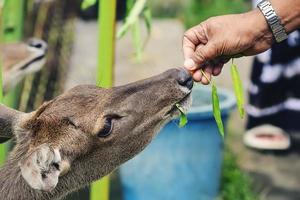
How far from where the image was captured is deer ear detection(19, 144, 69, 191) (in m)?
2.49

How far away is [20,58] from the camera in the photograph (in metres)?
3.96

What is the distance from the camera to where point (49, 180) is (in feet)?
8.40

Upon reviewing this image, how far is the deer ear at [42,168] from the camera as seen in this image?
8.16 ft

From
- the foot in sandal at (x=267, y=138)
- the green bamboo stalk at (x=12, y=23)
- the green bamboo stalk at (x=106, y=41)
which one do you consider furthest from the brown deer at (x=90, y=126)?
the foot in sandal at (x=267, y=138)

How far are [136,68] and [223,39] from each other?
10.5 feet

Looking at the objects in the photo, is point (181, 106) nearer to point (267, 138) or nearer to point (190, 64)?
point (190, 64)

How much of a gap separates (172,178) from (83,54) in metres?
2.66

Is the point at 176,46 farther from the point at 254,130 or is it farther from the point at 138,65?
the point at 254,130

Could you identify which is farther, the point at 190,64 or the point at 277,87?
the point at 277,87

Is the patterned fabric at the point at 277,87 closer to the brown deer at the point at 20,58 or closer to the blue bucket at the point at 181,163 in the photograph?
the blue bucket at the point at 181,163

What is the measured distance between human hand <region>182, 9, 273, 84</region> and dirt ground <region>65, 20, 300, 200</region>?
1786 millimetres

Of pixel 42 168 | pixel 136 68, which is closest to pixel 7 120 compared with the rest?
pixel 42 168

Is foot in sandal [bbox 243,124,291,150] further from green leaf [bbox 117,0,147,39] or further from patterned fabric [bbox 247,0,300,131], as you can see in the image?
green leaf [bbox 117,0,147,39]

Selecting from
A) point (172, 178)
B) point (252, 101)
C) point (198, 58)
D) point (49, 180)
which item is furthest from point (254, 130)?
point (49, 180)
